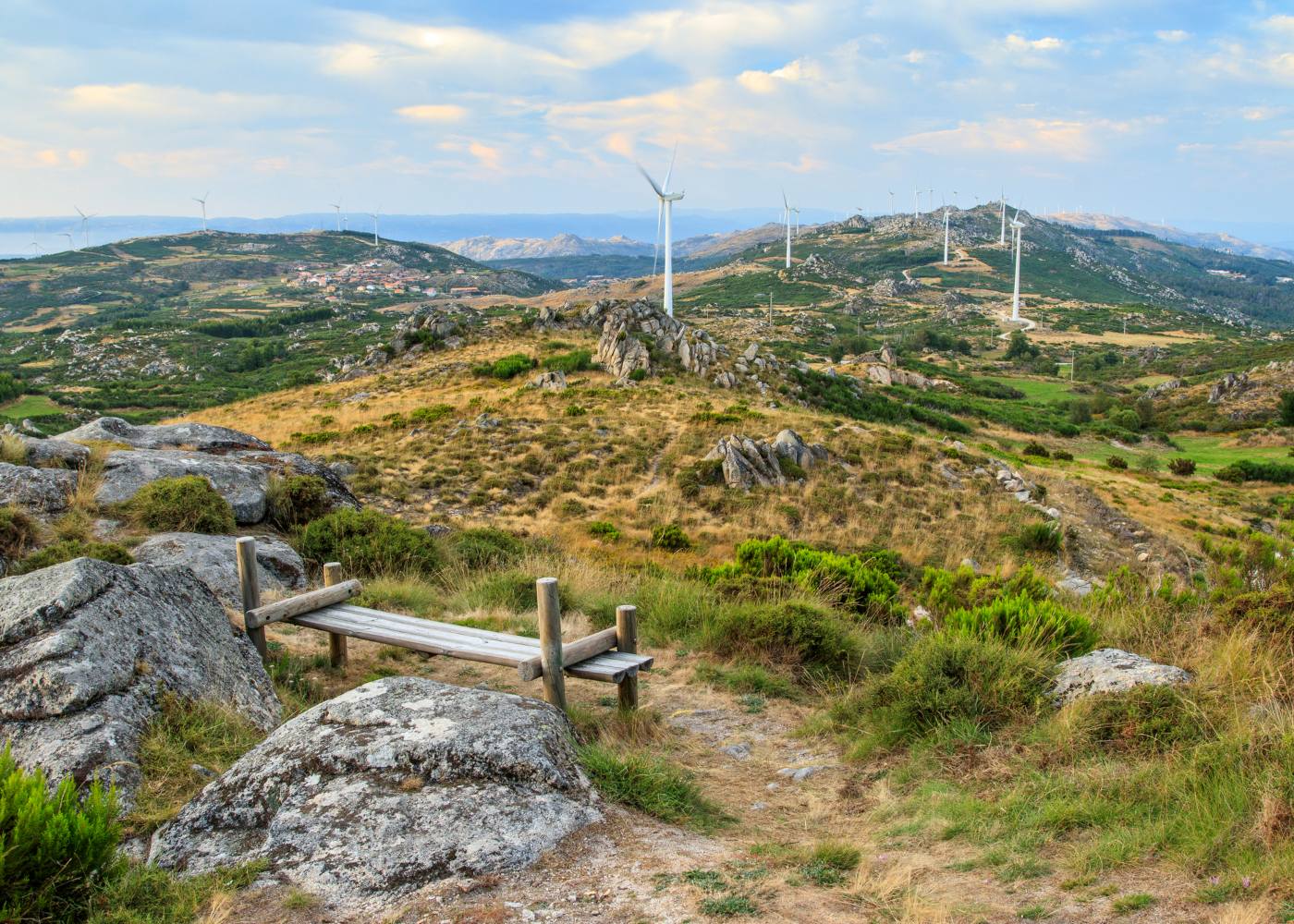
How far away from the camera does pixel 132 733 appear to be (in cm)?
603

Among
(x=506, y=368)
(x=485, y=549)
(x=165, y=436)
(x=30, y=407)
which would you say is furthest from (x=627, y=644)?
(x=30, y=407)

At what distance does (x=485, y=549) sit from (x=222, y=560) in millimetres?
5102

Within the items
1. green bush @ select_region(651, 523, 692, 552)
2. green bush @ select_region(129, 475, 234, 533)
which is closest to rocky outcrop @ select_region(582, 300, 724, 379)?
green bush @ select_region(651, 523, 692, 552)

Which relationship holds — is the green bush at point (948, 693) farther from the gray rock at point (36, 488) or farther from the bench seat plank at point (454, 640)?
the gray rock at point (36, 488)

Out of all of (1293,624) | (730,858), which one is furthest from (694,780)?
(1293,624)

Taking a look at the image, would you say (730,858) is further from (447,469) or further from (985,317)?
(985,317)

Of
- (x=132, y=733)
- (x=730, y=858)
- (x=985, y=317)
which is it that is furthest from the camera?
(x=985, y=317)

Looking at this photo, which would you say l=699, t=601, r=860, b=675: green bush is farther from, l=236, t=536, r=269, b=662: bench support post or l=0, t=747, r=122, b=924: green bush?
l=0, t=747, r=122, b=924: green bush

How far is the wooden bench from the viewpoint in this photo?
7355 mm

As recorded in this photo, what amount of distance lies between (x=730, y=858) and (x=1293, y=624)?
5.62 meters

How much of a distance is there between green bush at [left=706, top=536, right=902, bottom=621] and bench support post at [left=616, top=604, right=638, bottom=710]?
4584 millimetres

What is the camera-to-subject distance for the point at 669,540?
2223 centimetres

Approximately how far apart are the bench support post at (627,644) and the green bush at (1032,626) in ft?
10.7

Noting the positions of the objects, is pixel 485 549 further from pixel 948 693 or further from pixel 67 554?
pixel 948 693
